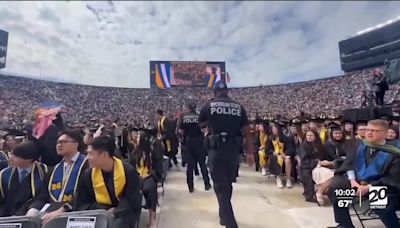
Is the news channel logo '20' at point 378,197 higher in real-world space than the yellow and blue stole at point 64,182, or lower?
lower

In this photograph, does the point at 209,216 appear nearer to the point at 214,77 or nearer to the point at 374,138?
the point at 374,138

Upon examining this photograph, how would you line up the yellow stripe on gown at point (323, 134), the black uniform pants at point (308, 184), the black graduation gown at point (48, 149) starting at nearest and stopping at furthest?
the black graduation gown at point (48, 149)
the black uniform pants at point (308, 184)
the yellow stripe on gown at point (323, 134)

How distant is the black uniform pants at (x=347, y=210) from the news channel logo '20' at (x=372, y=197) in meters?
0.05

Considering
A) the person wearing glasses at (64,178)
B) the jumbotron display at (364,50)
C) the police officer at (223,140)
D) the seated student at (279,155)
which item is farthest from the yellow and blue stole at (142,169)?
the jumbotron display at (364,50)

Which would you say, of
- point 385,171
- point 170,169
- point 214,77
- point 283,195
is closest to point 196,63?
point 214,77

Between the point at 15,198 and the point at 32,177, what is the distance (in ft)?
0.75

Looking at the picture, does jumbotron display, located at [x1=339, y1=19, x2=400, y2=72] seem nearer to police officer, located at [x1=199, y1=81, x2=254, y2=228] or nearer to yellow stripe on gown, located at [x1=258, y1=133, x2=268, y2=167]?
yellow stripe on gown, located at [x1=258, y1=133, x2=268, y2=167]

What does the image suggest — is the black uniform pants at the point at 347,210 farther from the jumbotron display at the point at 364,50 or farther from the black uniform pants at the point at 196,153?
the jumbotron display at the point at 364,50

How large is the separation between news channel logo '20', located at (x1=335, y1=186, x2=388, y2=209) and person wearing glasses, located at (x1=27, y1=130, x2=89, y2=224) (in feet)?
8.37

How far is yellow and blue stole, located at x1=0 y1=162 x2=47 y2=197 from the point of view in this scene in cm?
269

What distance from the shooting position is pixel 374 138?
2848 mm

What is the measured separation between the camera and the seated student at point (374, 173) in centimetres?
264

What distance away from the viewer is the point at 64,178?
269 cm

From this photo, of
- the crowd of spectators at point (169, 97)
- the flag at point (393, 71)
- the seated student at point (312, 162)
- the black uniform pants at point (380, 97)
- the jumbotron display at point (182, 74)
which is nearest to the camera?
the seated student at point (312, 162)
